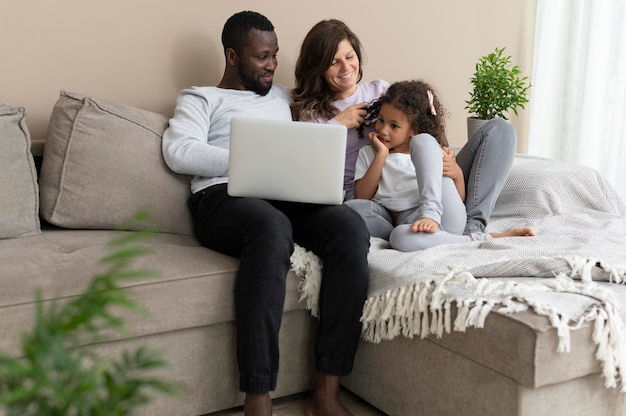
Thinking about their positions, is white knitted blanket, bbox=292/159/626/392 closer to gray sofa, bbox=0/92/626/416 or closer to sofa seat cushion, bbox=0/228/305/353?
gray sofa, bbox=0/92/626/416

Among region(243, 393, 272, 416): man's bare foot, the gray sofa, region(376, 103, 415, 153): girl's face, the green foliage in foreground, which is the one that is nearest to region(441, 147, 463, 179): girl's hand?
region(376, 103, 415, 153): girl's face

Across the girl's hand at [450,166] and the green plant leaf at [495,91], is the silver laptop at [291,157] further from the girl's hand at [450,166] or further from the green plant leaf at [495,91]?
the green plant leaf at [495,91]

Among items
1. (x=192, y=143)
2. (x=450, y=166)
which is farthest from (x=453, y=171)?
(x=192, y=143)

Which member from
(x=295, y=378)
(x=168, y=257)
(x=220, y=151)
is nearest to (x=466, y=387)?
(x=295, y=378)

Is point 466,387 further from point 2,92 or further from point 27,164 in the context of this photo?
point 2,92

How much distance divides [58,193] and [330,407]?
96 centimetres

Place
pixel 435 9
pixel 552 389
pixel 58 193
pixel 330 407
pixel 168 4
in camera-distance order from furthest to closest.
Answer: pixel 435 9, pixel 168 4, pixel 58 193, pixel 330 407, pixel 552 389

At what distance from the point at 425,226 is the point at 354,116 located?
523 millimetres

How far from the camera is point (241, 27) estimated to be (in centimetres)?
235

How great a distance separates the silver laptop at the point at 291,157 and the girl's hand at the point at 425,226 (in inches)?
11.1

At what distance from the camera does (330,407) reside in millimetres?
1768

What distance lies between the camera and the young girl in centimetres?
207

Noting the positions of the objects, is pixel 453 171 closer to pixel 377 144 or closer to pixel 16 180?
pixel 377 144

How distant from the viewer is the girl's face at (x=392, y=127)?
7.25 feet
